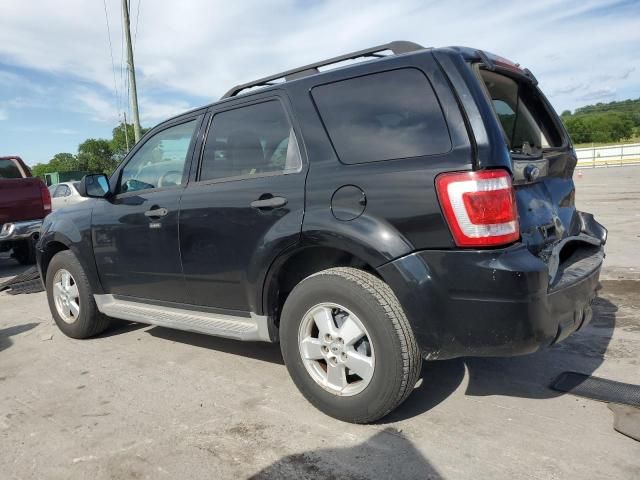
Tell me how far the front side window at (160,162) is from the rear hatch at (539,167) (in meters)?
2.06

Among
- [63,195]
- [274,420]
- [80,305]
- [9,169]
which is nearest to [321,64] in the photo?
[274,420]

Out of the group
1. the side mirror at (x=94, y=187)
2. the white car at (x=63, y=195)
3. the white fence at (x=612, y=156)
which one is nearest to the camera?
the side mirror at (x=94, y=187)

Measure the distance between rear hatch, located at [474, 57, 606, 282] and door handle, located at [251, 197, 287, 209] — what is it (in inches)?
47.2

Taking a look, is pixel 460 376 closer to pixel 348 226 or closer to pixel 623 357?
pixel 623 357

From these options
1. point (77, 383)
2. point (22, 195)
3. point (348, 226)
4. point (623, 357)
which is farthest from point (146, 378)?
point (22, 195)

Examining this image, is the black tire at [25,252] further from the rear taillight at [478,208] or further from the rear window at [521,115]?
the rear taillight at [478,208]

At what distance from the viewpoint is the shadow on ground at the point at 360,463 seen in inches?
91.3

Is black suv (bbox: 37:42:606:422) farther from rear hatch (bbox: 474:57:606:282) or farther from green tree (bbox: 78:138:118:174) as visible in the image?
green tree (bbox: 78:138:118:174)

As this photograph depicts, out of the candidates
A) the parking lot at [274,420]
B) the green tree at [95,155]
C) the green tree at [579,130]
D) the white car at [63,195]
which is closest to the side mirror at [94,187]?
the parking lot at [274,420]

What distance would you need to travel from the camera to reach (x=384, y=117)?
2676 mm

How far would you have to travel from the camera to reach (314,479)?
2.30 meters

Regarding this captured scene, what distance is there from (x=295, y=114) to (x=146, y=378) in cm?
205

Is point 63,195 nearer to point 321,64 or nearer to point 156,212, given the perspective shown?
point 156,212

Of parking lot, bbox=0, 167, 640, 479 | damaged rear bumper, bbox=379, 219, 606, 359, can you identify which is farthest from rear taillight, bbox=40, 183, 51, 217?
damaged rear bumper, bbox=379, 219, 606, 359
